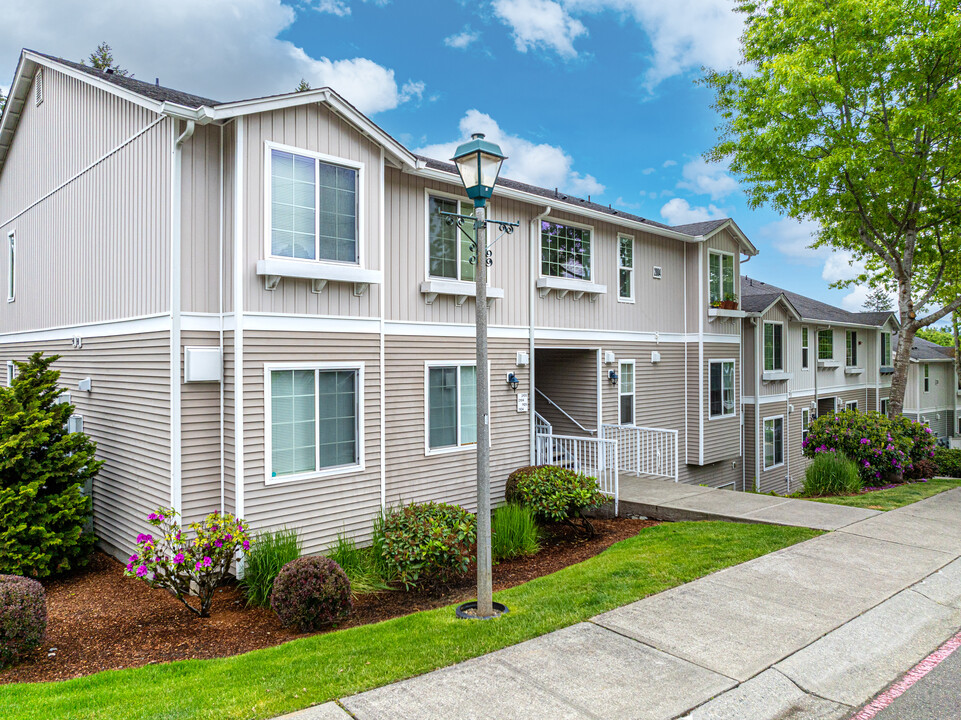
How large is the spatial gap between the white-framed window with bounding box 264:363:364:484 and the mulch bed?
161 cm

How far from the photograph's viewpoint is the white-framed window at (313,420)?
24.6ft

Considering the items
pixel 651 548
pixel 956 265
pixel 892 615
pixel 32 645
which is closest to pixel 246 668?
pixel 32 645

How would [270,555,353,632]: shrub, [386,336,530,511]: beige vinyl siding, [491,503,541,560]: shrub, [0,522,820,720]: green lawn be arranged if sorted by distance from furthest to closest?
[386,336,530,511]: beige vinyl siding, [491,503,541,560]: shrub, [270,555,353,632]: shrub, [0,522,820,720]: green lawn

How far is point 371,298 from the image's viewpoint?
28.2ft

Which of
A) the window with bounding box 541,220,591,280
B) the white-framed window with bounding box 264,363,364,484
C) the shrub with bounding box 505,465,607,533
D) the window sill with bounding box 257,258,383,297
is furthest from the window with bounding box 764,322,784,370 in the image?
the white-framed window with bounding box 264,363,364,484

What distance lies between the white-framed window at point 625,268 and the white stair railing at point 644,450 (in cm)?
288

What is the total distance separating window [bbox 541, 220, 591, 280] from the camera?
38.5ft

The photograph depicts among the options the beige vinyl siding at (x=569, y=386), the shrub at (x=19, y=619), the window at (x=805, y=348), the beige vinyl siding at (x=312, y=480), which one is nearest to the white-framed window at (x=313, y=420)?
the beige vinyl siding at (x=312, y=480)

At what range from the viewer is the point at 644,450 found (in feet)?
43.8

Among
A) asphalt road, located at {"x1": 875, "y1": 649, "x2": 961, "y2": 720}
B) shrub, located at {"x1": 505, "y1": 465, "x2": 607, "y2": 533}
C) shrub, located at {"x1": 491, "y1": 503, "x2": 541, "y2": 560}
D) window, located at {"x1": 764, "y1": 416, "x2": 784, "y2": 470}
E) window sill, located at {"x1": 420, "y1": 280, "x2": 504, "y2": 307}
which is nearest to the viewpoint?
asphalt road, located at {"x1": 875, "y1": 649, "x2": 961, "y2": 720}

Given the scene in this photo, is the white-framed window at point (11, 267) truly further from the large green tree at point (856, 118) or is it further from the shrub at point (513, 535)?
the large green tree at point (856, 118)

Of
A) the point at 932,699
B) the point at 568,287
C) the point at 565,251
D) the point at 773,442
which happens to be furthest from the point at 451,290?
the point at 773,442

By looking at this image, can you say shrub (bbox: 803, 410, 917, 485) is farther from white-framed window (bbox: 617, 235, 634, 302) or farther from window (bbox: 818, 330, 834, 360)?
window (bbox: 818, 330, 834, 360)

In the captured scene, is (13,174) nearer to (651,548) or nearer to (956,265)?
(651,548)
